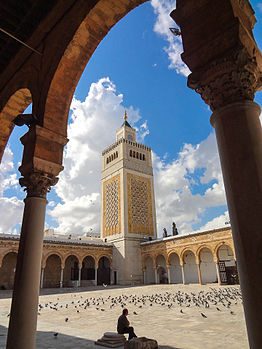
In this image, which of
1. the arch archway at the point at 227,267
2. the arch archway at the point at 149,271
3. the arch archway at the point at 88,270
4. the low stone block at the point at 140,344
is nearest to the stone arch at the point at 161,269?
the arch archway at the point at 149,271

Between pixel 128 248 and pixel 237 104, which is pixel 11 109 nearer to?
pixel 237 104

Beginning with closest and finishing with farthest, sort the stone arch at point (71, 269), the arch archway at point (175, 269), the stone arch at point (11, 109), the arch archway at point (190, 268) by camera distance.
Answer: the stone arch at point (11, 109) → the arch archway at point (190, 268) → the arch archway at point (175, 269) → the stone arch at point (71, 269)

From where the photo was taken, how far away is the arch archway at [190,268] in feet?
75.7

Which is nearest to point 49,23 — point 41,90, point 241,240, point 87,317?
point 41,90

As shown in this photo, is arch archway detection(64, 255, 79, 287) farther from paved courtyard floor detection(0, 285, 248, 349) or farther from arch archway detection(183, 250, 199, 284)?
paved courtyard floor detection(0, 285, 248, 349)

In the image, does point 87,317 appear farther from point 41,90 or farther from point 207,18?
point 207,18

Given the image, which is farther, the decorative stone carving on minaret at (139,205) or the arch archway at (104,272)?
the decorative stone carving on minaret at (139,205)

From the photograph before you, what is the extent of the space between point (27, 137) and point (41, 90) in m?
0.85

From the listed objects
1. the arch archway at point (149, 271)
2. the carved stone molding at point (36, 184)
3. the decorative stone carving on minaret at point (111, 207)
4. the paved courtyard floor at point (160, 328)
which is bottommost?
the paved courtyard floor at point (160, 328)

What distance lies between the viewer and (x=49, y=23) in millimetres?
4398

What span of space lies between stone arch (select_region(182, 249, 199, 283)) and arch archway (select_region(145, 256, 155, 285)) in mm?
4204

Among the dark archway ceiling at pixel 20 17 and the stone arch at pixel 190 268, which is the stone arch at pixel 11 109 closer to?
the dark archway ceiling at pixel 20 17

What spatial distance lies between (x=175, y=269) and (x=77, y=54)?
24090 mm

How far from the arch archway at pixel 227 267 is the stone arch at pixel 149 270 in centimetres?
797
